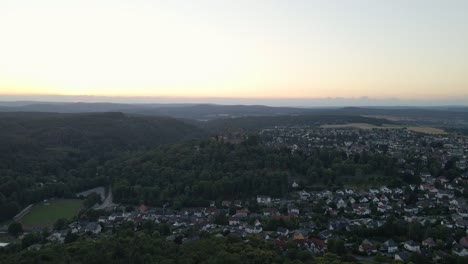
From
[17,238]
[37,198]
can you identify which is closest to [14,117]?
[37,198]

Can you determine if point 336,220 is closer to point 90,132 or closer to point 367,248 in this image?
point 367,248

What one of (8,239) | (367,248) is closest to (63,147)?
(8,239)

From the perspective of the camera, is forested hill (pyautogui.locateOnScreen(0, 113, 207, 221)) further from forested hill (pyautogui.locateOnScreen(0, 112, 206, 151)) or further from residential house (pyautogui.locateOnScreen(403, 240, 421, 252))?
residential house (pyautogui.locateOnScreen(403, 240, 421, 252))

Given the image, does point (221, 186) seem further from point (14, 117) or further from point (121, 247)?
point (14, 117)

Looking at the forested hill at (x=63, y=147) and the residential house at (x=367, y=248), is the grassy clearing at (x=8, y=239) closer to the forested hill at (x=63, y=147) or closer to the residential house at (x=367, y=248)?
the forested hill at (x=63, y=147)

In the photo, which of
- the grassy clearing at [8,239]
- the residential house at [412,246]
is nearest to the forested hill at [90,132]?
the grassy clearing at [8,239]

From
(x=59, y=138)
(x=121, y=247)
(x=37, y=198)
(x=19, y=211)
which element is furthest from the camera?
(x=59, y=138)
